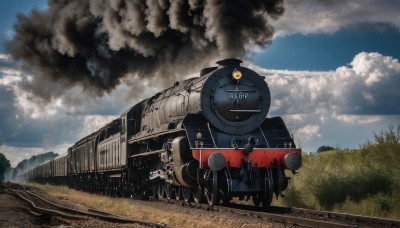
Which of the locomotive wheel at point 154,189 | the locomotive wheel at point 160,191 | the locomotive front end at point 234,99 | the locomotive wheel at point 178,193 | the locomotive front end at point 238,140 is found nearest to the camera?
the locomotive front end at point 238,140

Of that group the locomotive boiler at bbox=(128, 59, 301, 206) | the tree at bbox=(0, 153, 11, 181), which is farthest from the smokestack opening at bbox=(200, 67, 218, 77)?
the tree at bbox=(0, 153, 11, 181)

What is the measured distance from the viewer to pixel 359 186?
45.4ft

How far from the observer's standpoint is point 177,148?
41.8 ft

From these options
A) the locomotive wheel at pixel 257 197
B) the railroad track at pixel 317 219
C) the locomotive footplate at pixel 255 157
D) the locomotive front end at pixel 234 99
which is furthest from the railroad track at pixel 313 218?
the locomotive front end at pixel 234 99

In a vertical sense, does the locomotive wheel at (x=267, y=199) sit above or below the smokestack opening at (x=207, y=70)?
below

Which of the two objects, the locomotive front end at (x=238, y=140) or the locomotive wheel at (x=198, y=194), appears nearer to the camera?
the locomotive front end at (x=238, y=140)

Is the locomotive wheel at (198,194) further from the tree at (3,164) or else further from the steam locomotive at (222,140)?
the tree at (3,164)

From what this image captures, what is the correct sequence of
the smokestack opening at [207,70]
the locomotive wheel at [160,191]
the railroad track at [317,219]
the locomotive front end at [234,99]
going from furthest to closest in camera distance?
the locomotive wheel at [160,191]
the smokestack opening at [207,70]
the locomotive front end at [234,99]
the railroad track at [317,219]

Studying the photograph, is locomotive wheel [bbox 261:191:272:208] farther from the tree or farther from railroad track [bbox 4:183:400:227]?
the tree

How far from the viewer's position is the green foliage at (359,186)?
1229cm

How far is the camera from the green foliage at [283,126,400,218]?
40.3ft

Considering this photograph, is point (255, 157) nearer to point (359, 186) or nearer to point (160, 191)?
point (359, 186)

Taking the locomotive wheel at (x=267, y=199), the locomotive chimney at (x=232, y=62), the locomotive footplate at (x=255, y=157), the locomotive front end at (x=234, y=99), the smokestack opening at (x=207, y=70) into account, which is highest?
the locomotive chimney at (x=232, y=62)

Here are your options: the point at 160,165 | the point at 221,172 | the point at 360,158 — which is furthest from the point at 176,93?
the point at 360,158
